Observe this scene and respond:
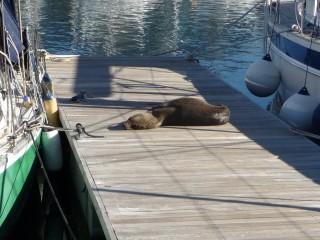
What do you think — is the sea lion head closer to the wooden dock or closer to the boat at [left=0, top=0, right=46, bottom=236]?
the wooden dock

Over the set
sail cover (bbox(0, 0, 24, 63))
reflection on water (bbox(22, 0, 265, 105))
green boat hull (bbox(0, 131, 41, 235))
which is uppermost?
sail cover (bbox(0, 0, 24, 63))

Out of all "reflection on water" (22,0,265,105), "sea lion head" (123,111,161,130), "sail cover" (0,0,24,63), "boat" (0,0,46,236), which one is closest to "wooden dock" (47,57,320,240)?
"sea lion head" (123,111,161,130)

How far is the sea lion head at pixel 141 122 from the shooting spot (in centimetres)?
945

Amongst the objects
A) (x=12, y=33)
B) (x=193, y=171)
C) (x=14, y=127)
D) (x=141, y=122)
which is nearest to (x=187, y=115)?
(x=141, y=122)

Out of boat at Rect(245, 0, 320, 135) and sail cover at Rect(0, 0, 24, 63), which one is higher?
sail cover at Rect(0, 0, 24, 63)

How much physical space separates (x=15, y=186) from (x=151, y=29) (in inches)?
857

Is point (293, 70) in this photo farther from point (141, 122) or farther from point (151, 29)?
point (151, 29)

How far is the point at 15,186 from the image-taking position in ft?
26.6

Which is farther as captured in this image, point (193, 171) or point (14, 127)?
point (14, 127)

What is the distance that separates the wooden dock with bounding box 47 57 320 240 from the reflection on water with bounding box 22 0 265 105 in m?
8.15

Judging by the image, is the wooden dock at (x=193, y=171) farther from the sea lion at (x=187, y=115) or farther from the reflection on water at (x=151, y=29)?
the reflection on water at (x=151, y=29)

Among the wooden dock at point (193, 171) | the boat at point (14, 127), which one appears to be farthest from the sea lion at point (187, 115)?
the boat at point (14, 127)

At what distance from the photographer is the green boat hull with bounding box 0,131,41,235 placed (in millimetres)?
7684

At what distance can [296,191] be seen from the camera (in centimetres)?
731
